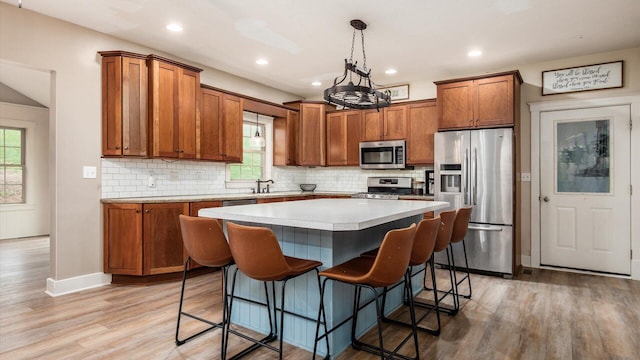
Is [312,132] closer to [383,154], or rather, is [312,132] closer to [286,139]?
[286,139]

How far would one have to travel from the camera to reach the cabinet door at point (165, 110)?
3857 mm

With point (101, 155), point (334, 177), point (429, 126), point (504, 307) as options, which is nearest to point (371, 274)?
point (504, 307)

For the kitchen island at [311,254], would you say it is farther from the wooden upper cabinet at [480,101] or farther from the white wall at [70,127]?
the wooden upper cabinet at [480,101]

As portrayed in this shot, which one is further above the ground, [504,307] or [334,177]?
[334,177]

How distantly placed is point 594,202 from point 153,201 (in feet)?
16.6

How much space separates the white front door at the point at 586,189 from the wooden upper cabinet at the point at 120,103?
4.85m

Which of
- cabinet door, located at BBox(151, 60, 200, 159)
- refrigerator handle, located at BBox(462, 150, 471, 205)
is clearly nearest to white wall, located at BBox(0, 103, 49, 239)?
cabinet door, located at BBox(151, 60, 200, 159)

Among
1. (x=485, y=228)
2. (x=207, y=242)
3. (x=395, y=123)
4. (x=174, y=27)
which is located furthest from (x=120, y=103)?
(x=485, y=228)

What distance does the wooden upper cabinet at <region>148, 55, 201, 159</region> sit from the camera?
3857 mm

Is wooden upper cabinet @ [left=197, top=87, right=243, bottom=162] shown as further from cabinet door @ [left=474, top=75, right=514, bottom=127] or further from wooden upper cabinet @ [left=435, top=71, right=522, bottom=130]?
cabinet door @ [left=474, top=75, right=514, bottom=127]

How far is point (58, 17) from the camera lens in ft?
11.1

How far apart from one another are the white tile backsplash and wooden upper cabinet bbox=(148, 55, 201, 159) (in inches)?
15.5

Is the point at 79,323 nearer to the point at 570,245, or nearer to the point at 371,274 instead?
the point at 371,274

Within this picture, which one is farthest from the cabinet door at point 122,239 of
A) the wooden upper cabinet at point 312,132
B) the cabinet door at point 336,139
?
the cabinet door at point 336,139
